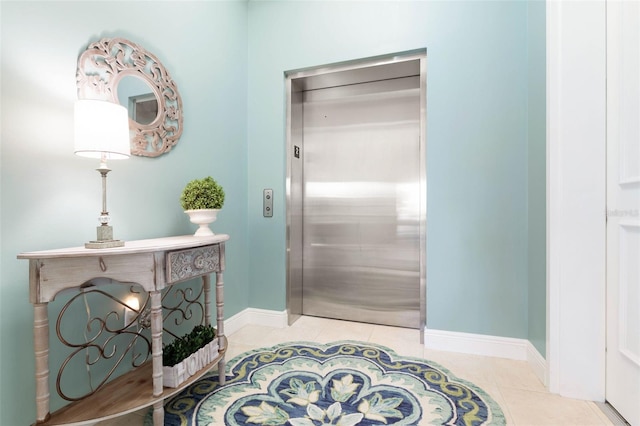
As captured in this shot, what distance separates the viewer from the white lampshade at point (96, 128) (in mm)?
1146

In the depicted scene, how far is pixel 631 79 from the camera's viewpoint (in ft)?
4.31

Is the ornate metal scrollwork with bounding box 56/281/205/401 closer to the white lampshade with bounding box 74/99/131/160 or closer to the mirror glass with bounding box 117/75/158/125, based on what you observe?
the white lampshade with bounding box 74/99/131/160

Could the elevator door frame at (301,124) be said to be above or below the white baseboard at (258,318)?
above

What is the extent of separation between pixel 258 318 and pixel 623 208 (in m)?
2.45

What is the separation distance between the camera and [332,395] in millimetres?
1529

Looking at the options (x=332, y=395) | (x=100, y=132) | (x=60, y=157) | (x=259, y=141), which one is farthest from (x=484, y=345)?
(x=60, y=157)

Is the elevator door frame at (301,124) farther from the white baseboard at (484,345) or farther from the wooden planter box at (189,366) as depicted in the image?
the wooden planter box at (189,366)

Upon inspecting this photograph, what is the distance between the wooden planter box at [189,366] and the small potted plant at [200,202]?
0.61 m

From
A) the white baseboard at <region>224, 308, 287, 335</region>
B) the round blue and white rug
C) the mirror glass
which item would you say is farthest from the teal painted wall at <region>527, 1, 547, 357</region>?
the mirror glass

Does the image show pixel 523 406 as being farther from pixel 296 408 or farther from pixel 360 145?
pixel 360 145

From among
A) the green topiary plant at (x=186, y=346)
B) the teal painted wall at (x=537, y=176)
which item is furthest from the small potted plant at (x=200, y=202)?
the teal painted wall at (x=537, y=176)

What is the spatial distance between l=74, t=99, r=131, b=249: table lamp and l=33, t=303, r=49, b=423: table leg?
0.91 ft

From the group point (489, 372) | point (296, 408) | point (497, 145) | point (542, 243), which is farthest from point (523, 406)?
point (497, 145)

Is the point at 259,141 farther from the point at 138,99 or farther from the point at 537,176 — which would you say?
the point at 537,176
